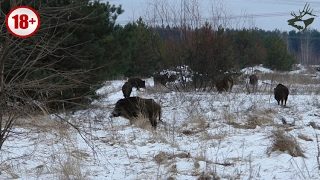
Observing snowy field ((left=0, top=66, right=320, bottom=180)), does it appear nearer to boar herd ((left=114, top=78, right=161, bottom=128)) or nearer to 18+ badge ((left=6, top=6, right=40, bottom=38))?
boar herd ((left=114, top=78, right=161, bottom=128))

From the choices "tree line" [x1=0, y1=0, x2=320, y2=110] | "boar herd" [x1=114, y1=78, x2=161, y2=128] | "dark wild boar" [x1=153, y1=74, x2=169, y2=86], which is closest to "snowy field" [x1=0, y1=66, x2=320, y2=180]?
"boar herd" [x1=114, y1=78, x2=161, y2=128]

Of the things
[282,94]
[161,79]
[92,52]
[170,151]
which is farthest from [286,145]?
[161,79]

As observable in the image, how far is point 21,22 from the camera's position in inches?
185

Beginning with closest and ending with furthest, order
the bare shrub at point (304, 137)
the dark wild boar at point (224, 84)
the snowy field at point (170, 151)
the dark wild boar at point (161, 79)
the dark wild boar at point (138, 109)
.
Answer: the snowy field at point (170, 151) < the bare shrub at point (304, 137) < the dark wild boar at point (138, 109) < the dark wild boar at point (224, 84) < the dark wild boar at point (161, 79)

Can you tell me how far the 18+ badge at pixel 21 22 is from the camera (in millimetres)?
4641

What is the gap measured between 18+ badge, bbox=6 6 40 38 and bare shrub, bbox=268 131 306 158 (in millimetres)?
3905

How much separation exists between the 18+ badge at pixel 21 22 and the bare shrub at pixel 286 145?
3.90 metres

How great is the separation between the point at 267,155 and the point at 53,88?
3244 mm

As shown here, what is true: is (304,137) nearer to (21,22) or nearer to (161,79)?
(21,22)

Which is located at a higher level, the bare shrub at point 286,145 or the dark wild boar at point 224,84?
the dark wild boar at point 224,84

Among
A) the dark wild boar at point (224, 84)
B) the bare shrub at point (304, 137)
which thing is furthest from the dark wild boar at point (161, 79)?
the bare shrub at point (304, 137)

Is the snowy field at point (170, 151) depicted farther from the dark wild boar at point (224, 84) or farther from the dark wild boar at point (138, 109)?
the dark wild boar at point (224, 84)

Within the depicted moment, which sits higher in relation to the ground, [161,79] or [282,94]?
[161,79]

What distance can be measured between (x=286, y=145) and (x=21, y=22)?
13.6ft
